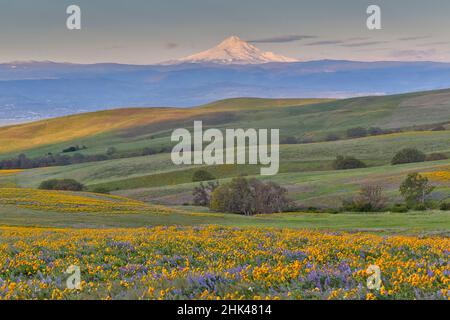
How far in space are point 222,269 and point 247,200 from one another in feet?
196

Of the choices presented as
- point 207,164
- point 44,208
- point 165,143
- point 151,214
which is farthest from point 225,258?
point 165,143

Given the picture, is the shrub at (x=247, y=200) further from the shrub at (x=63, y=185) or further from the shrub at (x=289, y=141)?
the shrub at (x=289, y=141)

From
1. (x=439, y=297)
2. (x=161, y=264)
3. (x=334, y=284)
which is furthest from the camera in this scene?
(x=161, y=264)

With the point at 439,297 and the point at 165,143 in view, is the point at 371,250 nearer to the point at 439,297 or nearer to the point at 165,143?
the point at 439,297

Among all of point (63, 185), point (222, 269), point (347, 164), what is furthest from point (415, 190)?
point (63, 185)

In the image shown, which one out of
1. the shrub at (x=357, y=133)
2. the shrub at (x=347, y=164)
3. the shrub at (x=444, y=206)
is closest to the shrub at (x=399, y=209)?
the shrub at (x=444, y=206)

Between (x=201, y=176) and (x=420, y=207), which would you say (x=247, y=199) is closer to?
(x=420, y=207)

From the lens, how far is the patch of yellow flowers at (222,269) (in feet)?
25.0

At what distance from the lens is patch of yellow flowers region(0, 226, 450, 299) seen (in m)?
7.61

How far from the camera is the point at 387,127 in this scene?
18738 centimetres

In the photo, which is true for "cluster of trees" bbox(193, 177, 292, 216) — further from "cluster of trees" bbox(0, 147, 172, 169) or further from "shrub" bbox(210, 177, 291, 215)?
"cluster of trees" bbox(0, 147, 172, 169)

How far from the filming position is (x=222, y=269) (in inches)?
392
